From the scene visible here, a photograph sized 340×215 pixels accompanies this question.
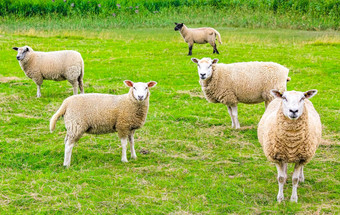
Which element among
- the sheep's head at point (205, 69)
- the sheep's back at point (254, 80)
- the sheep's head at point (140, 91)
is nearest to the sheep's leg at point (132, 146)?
the sheep's head at point (140, 91)

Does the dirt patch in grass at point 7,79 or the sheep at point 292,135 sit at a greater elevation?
the sheep at point 292,135

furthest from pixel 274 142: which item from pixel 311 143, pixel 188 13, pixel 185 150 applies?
pixel 188 13

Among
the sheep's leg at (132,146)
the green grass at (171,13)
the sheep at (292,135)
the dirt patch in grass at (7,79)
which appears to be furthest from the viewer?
the green grass at (171,13)

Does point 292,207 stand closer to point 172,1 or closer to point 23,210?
point 23,210

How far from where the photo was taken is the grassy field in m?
5.47

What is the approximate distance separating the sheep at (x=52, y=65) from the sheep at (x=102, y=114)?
4194mm

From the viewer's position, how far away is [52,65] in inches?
435

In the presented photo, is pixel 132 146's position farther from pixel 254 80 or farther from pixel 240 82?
pixel 254 80

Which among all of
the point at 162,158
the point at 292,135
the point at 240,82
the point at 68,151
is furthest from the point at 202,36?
the point at 292,135

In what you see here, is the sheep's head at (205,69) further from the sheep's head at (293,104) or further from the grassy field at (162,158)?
the sheep's head at (293,104)

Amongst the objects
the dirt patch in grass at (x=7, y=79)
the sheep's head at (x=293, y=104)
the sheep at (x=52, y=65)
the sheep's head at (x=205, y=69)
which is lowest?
the dirt patch in grass at (x=7, y=79)

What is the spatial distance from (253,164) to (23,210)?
359 centimetres

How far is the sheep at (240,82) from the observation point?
29.0 ft

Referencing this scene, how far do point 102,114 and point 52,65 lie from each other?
4799 mm
